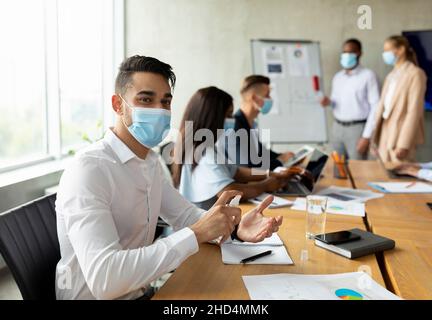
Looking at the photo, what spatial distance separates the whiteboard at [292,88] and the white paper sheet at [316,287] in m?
3.43

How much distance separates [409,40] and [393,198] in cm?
279

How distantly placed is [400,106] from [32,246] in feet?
11.8

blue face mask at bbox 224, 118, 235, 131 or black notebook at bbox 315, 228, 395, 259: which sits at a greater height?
blue face mask at bbox 224, 118, 235, 131

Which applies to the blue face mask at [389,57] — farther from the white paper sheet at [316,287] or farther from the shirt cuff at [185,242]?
the shirt cuff at [185,242]

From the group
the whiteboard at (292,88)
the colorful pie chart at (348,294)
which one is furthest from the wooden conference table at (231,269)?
the whiteboard at (292,88)

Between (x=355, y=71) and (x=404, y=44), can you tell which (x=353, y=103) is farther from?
(x=404, y=44)

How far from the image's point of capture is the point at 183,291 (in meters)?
1.11

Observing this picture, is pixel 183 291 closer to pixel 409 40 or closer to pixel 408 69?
pixel 408 69

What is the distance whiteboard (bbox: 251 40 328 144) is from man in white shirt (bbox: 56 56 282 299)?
3.15 metres

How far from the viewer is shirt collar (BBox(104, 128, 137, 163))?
4.39 ft

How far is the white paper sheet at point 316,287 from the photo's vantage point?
1.07 metres

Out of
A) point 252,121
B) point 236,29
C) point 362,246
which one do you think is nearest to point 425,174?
point 252,121

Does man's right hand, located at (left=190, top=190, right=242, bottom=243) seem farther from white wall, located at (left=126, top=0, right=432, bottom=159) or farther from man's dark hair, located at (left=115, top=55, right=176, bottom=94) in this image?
white wall, located at (left=126, top=0, right=432, bottom=159)

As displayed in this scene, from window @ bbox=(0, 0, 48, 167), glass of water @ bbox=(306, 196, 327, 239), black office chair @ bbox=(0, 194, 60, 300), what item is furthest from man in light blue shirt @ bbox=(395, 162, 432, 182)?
window @ bbox=(0, 0, 48, 167)
